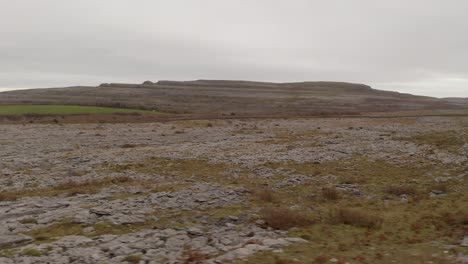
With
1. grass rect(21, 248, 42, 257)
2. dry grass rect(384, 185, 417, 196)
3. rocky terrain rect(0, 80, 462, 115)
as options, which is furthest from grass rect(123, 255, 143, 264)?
rocky terrain rect(0, 80, 462, 115)

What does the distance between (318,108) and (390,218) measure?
120876mm

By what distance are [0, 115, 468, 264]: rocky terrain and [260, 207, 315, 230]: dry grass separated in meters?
0.05

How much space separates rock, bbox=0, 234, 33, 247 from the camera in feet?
47.6

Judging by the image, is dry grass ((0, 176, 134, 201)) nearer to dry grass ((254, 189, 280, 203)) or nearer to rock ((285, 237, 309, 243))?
dry grass ((254, 189, 280, 203))

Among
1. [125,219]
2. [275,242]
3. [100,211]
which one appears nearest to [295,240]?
[275,242]

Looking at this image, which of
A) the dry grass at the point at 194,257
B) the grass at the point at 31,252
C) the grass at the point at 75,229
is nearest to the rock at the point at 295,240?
the dry grass at the point at 194,257

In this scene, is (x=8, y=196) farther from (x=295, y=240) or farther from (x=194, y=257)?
(x=295, y=240)

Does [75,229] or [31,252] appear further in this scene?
[75,229]

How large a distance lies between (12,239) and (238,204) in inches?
363

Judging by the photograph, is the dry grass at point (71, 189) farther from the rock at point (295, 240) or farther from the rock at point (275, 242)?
the rock at point (295, 240)

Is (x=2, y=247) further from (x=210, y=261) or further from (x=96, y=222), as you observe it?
(x=210, y=261)

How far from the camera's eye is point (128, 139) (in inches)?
1922

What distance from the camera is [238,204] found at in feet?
66.3

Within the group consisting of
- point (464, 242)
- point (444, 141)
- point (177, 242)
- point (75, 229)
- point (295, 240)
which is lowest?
point (75, 229)
